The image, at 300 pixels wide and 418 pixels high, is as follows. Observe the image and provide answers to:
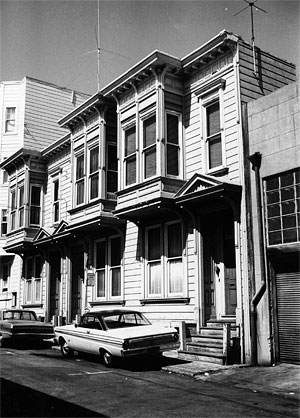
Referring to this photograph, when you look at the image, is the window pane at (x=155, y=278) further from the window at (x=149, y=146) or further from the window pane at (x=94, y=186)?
the window pane at (x=94, y=186)

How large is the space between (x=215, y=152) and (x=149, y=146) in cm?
254

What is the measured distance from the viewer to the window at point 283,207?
12727mm

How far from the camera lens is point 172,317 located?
53.4ft

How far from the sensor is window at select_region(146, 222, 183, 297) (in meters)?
16.6

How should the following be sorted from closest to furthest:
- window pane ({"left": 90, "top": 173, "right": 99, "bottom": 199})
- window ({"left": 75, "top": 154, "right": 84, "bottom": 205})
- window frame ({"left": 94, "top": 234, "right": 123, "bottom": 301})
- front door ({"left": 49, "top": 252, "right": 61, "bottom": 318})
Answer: window frame ({"left": 94, "top": 234, "right": 123, "bottom": 301})
window pane ({"left": 90, "top": 173, "right": 99, "bottom": 199})
window ({"left": 75, "top": 154, "right": 84, "bottom": 205})
front door ({"left": 49, "top": 252, "right": 61, "bottom": 318})

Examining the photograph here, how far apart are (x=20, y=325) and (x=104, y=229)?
16.4 feet

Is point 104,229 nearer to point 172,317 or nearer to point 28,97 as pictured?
point 172,317

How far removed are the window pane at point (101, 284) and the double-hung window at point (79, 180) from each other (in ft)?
10.5

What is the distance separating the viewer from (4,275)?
98.8 feet

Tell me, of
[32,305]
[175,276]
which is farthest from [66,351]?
[32,305]

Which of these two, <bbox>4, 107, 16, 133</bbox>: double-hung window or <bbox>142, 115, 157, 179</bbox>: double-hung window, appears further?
<bbox>4, 107, 16, 133</bbox>: double-hung window

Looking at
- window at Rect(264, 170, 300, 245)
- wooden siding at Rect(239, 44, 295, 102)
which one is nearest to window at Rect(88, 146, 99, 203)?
wooden siding at Rect(239, 44, 295, 102)

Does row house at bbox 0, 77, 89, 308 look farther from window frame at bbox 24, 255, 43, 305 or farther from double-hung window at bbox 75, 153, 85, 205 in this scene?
double-hung window at bbox 75, 153, 85, 205

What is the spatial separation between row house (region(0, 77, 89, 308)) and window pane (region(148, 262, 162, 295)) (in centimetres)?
1045
